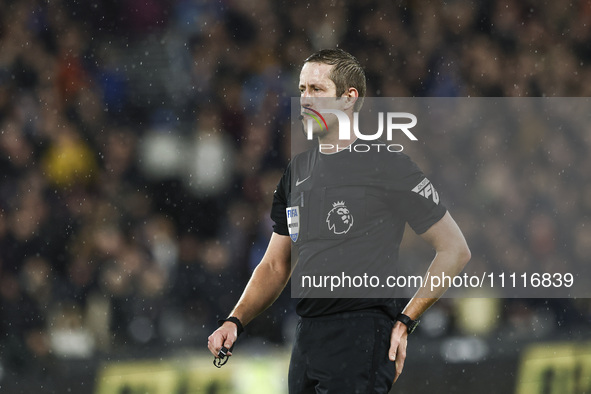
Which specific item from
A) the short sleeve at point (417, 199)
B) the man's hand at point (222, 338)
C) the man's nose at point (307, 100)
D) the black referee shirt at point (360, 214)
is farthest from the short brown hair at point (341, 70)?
the man's hand at point (222, 338)

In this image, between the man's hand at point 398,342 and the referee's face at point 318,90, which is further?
the referee's face at point 318,90

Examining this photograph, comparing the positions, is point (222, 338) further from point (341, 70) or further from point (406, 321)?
point (341, 70)

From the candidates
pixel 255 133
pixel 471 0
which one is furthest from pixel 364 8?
pixel 255 133

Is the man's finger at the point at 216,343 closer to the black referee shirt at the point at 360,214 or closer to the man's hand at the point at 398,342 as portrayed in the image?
the black referee shirt at the point at 360,214

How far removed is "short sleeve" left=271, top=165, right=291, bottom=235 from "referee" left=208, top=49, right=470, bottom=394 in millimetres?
47

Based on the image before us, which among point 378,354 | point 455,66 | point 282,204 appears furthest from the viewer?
point 455,66

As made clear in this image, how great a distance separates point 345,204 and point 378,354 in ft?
1.82

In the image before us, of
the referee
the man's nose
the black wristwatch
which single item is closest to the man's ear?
the referee

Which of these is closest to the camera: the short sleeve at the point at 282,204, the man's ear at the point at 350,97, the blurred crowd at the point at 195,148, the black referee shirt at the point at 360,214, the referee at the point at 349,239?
the referee at the point at 349,239

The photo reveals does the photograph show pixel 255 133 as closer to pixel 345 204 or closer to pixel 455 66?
pixel 455 66

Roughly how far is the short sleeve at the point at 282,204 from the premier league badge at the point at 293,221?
0.07 meters

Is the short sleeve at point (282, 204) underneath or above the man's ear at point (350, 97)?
underneath

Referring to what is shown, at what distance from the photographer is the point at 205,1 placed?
372 inches

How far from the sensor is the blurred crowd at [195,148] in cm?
696
